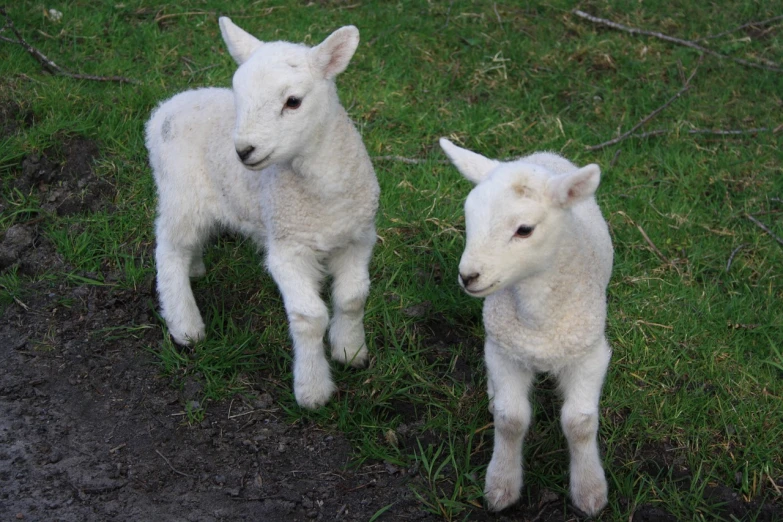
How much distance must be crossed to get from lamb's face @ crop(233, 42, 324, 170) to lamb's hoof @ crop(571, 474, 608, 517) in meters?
2.02

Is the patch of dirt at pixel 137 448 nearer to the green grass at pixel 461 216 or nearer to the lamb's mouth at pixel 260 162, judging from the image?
the green grass at pixel 461 216

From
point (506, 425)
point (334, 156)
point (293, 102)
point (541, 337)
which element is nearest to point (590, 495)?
point (506, 425)

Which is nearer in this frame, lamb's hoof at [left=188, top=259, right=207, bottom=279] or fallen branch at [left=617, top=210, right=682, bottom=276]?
lamb's hoof at [left=188, top=259, right=207, bottom=279]

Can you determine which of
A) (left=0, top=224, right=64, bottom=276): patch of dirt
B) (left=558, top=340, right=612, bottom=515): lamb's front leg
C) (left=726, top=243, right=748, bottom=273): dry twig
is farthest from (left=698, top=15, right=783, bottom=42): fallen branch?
(left=0, top=224, right=64, bottom=276): patch of dirt

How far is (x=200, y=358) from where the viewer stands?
4996 mm

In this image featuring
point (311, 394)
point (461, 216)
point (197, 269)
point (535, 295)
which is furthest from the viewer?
point (461, 216)

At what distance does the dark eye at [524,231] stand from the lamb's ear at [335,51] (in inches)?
50.3

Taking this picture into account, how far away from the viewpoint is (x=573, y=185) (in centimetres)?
364

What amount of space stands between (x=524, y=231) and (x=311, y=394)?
1.60 meters

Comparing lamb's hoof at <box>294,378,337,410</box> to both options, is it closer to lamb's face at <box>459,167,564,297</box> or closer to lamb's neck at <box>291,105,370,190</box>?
lamb's neck at <box>291,105,370,190</box>

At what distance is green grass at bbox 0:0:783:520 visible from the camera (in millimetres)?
4617

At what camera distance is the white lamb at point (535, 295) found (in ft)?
11.8

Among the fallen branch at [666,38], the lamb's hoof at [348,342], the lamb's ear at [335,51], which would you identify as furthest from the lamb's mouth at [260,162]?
the fallen branch at [666,38]

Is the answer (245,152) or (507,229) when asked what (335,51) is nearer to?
(245,152)
